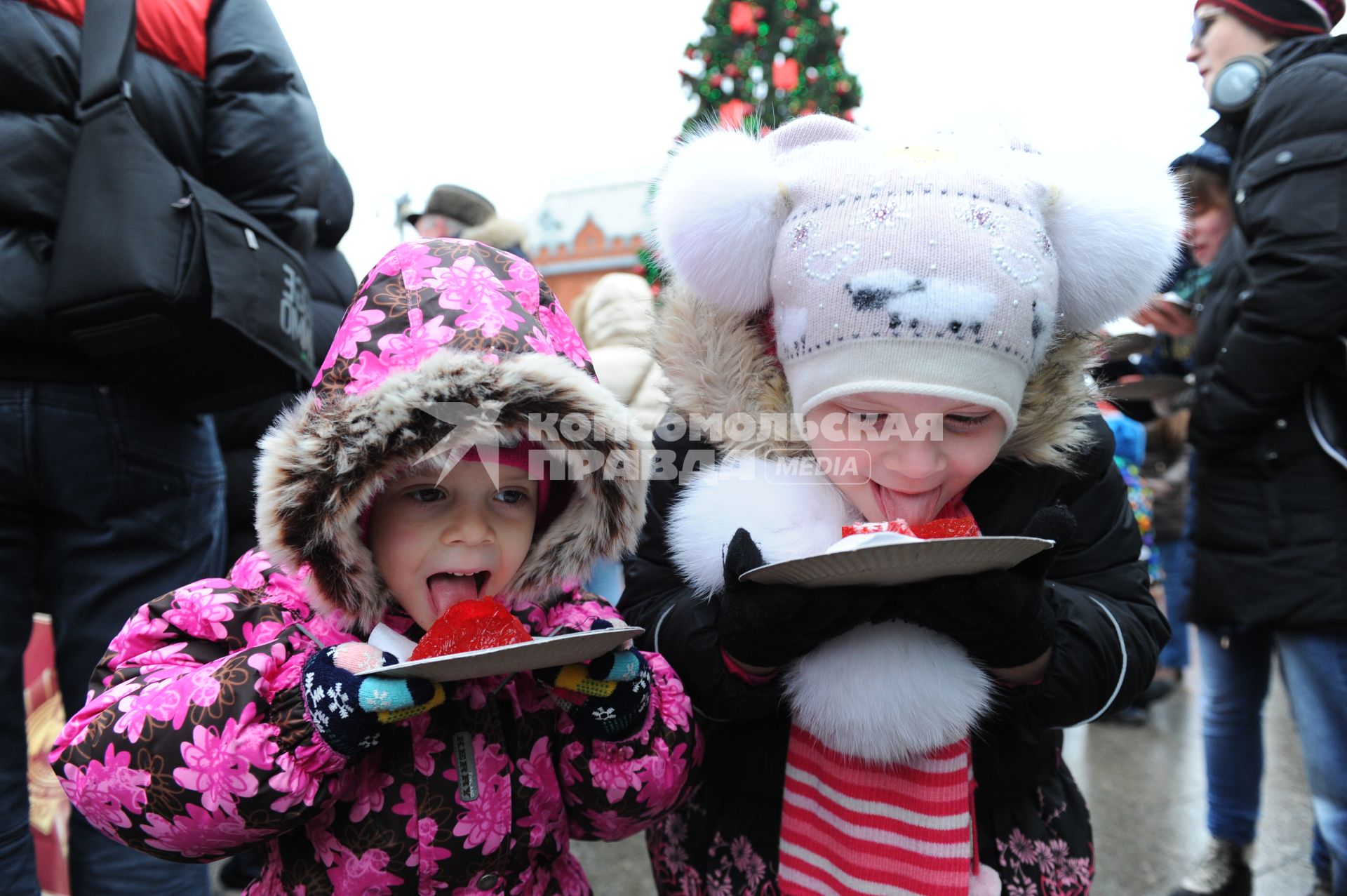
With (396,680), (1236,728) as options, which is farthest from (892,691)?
(1236,728)

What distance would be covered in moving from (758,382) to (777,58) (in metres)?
5.08

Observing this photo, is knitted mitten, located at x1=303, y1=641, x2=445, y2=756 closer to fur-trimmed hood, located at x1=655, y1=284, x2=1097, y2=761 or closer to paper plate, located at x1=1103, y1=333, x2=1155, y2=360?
fur-trimmed hood, located at x1=655, y1=284, x2=1097, y2=761

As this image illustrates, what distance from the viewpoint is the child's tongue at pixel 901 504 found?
47.0 inches

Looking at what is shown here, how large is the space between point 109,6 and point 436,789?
57.3 inches

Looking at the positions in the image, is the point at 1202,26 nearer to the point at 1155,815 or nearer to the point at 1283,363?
the point at 1283,363

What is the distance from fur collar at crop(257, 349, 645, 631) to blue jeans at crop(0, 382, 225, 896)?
0.54 meters

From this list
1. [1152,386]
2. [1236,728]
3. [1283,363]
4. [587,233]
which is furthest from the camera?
[587,233]

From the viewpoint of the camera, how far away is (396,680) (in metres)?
1.00

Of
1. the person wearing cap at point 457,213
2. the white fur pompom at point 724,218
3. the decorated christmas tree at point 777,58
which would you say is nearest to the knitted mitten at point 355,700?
the white fur pompom at point 724,218

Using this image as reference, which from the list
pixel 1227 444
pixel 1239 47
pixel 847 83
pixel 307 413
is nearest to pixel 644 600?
pixel 307 413

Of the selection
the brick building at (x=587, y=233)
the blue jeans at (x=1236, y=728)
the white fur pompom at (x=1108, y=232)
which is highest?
the white fur pompom at (x=1108, y=232)

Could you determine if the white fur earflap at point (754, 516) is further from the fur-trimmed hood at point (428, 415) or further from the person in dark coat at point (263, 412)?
the person in dark coat at point (263, 412)

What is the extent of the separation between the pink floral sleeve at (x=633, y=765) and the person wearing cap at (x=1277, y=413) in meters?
1.57

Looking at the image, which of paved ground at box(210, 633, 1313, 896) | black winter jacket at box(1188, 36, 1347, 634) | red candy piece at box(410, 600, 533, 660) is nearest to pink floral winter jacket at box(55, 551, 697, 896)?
red candy piece at box(410, 600, 533, 660)
